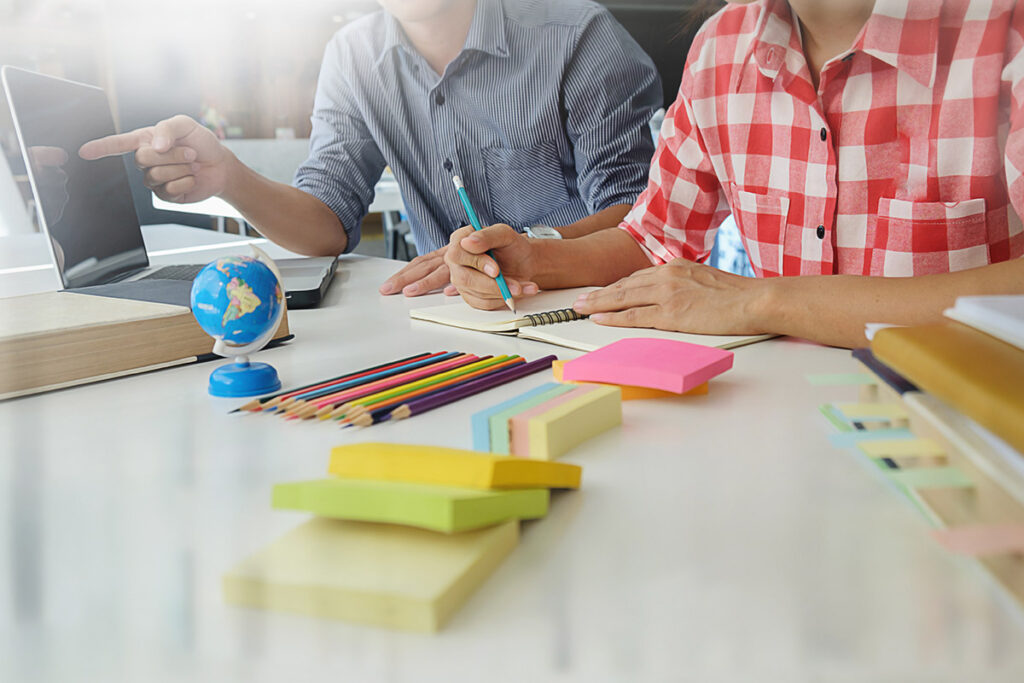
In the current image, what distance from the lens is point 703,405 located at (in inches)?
18.5

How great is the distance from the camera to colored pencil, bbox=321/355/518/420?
1.49 feet

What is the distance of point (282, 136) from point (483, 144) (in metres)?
2.81

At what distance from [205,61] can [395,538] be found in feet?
13.5

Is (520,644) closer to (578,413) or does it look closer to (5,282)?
(578,413)

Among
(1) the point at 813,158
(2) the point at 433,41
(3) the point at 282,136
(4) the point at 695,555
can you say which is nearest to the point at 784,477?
(4) the point at 695,555

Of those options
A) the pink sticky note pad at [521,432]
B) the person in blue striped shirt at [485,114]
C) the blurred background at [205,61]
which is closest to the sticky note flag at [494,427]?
the pink sticky note pad at [521,432]

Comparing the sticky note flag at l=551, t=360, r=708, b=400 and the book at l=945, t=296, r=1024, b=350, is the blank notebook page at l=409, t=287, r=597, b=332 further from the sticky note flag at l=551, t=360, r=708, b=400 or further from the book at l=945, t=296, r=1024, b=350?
the book at l=945, t=296, r=1024, b=350

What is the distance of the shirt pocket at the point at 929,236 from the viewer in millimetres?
747

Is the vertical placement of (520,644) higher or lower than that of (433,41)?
lower

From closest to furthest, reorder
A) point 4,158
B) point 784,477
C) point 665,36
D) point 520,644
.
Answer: point 520,644 < point 784,477 < point 665,36 < point 4,158

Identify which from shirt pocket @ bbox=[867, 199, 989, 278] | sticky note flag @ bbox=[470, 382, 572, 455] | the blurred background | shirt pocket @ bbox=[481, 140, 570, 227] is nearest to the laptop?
sticky note flag @ bbox=[470, 382, 572, 455]

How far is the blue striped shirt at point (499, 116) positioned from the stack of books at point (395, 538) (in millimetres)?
997

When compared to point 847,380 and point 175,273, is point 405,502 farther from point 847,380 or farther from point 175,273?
point 175,273

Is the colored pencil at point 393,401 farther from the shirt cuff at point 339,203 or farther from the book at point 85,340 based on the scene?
the shirt cuff at point 339,203
